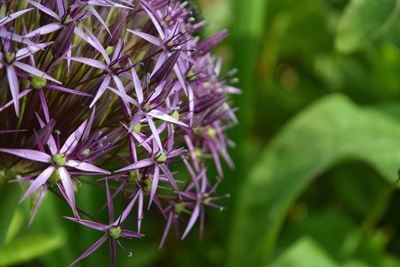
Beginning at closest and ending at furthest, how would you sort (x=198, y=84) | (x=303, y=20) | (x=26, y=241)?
(x=198, y=84), (x=26, y=241), (x=303, y=20)

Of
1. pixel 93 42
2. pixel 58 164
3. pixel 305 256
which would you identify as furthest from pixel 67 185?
pixel 305 256

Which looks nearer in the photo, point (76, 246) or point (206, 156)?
point (206, 156)

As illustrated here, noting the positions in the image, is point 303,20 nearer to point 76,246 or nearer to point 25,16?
point 76,246

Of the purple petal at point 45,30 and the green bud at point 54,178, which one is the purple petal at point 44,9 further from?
the green bud at point 54,178

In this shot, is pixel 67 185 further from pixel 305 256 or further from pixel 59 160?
pixel 305 256

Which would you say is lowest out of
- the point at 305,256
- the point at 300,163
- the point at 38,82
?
the point at 305,256

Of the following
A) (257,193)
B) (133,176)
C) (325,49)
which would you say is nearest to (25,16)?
(133,176)

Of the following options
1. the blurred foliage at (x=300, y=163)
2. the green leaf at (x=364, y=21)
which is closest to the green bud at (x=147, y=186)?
the blurred foliage at (x=300, y=163)
